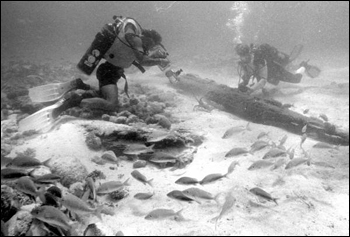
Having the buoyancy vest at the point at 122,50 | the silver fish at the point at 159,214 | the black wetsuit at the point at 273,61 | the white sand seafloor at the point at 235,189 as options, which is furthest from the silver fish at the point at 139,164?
the black wetsuit at the point at 273,61

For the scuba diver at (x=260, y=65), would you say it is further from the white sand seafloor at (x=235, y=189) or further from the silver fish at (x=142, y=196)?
the silver fish at (x=142, y=196)

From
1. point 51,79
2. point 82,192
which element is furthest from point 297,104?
point 51,79

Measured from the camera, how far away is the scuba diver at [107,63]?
17.7 feet

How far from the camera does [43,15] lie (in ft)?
361

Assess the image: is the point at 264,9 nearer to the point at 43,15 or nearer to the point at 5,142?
the point at 5,142

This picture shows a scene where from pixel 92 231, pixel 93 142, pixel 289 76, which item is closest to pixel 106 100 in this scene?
pixel 93 142

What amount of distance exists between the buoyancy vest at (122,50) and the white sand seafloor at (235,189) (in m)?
1.93

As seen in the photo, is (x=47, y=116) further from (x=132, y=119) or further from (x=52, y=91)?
(x=132, y=119)

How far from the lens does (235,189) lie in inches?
147

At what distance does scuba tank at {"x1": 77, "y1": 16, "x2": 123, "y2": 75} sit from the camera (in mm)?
5438

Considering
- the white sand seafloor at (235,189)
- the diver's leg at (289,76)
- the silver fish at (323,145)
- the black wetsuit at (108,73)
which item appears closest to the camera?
the white sand seafloor at (235,189)

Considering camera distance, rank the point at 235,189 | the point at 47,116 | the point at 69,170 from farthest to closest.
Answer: the point at 47,116
the point at 69,170
the point at 235,189

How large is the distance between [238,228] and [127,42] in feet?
15.1

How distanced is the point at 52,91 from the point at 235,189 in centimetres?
534
